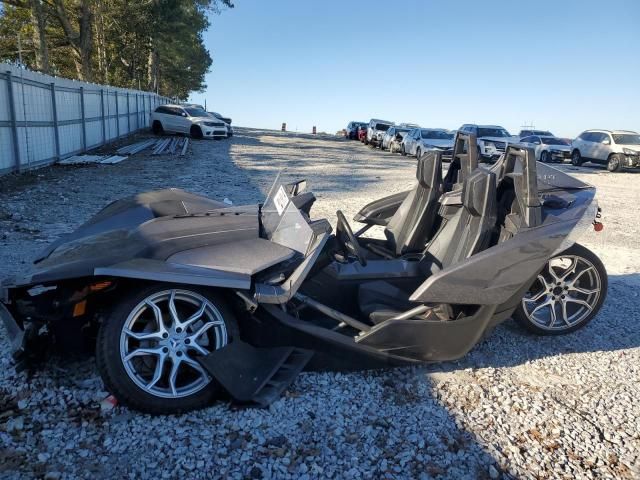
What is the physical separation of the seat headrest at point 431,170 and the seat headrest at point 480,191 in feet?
2.96

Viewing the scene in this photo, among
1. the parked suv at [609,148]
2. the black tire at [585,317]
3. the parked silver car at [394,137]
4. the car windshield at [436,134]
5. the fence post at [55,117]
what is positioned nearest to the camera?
the black tire at [585,317]

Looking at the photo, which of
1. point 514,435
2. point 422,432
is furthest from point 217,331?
point 514,435

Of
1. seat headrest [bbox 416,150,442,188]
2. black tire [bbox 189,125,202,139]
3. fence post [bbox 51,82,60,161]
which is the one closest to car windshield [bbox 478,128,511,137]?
black tire [bbox 189,125,202,139]

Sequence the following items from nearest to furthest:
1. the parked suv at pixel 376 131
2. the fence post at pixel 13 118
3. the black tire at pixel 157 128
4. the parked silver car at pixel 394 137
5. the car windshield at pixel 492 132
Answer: the fence post at pixel 13 118 → the car windshield at pixel 492 132 → the parked silver car at pixel 394 137 → the black tire at pixel 157 128 → the parked suv at pixel 376 131

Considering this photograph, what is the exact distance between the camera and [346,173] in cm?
1548

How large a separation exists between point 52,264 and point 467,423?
2.57 meters

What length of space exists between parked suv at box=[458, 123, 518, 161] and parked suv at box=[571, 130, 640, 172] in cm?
292

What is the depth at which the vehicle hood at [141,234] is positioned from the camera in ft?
8.99

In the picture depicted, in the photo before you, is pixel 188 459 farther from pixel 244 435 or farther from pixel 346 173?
pixel 346 173

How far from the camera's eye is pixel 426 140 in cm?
2212

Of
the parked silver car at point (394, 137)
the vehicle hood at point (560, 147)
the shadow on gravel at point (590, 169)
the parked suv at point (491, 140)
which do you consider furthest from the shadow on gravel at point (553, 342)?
the parked silver car at point (394, 137)

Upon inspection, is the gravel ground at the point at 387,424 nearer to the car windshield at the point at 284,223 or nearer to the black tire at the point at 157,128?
the car windshield at the point at 284,223

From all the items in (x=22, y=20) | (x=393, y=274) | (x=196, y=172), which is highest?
(x=22, y=20)

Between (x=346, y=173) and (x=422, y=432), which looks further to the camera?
(x=346, y=173)
